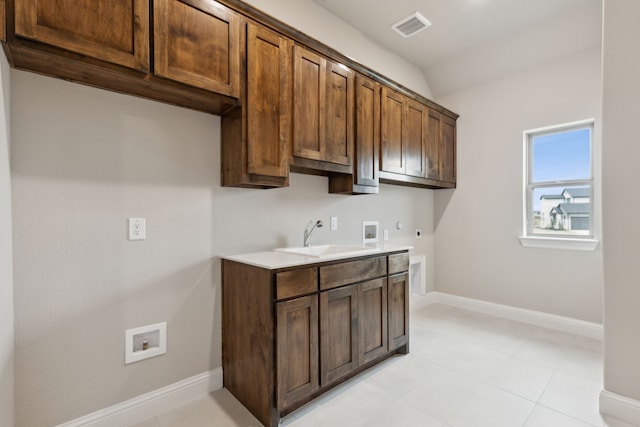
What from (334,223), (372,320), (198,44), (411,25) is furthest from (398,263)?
(411,25)

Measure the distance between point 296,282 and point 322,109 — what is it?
1372 mm

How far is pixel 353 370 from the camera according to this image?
2180mm

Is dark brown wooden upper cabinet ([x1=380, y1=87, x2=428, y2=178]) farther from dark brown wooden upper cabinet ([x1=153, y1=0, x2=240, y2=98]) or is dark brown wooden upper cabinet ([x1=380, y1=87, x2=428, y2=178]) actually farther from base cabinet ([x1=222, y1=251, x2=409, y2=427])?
dark brown wooden upper cabinet ([x1=153, y1=0, x2=240, y2=98])

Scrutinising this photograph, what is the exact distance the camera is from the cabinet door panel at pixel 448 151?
3.83 metres

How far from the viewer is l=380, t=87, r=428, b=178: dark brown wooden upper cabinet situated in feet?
9.77

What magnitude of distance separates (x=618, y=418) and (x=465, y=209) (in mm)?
2561

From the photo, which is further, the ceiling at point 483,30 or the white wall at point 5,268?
the ceiling at point 483,30

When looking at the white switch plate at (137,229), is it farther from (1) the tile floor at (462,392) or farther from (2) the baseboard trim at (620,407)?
(2) the baseboard trim at (620,407)

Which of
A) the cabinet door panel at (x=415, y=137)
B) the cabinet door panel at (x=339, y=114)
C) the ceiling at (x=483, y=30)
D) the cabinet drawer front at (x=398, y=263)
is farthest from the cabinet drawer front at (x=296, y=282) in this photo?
the ceiling at (x=483, y=30)

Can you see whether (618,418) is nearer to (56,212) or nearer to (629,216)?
(629,216)

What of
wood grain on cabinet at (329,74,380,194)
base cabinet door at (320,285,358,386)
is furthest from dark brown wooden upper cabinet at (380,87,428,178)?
base cabinet door at (320,285,358,386)

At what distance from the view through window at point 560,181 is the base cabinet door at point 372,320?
237cm

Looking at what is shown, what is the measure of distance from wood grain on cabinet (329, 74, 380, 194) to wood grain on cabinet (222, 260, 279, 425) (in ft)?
4.11

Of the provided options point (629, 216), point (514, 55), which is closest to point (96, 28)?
point (629, 216)
